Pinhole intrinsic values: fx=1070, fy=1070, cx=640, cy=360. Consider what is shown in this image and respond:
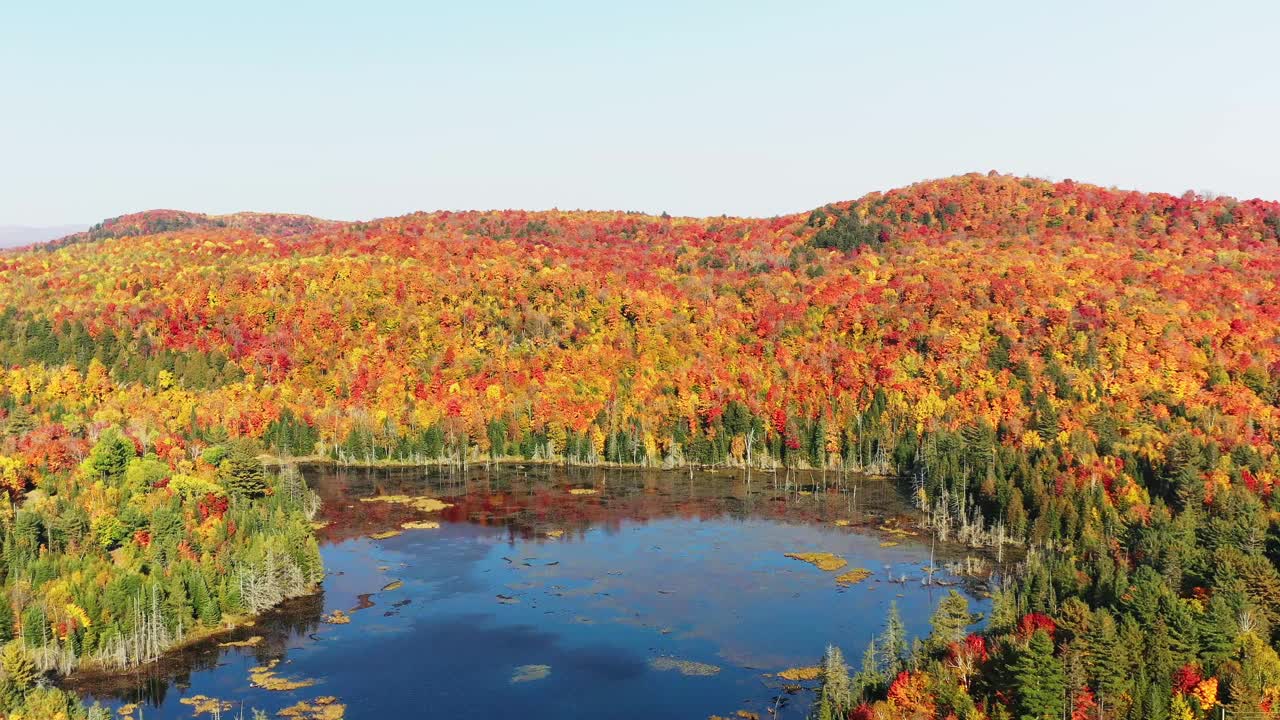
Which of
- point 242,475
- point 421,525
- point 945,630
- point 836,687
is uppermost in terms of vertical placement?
point 242,475

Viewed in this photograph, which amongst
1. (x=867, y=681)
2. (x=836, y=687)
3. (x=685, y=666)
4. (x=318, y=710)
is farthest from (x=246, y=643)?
(x=867, y=681)

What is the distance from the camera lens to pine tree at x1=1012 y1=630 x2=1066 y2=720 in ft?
258

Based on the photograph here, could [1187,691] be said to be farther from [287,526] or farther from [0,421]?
[0,421]

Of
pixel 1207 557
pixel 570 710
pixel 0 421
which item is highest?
pixel 0 421

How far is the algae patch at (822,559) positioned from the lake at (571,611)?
1817 mm

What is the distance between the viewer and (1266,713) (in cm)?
7744

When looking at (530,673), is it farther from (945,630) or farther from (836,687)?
(945,630)

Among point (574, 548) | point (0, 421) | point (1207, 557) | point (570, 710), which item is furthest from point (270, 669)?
point (0, 421)

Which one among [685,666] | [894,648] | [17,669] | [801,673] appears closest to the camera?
[17,669]

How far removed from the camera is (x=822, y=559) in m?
143

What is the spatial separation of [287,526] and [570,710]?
56.1 m

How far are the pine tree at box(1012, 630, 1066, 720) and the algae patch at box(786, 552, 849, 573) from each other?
5688cm

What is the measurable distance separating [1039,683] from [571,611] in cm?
5630

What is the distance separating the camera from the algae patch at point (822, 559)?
139m
